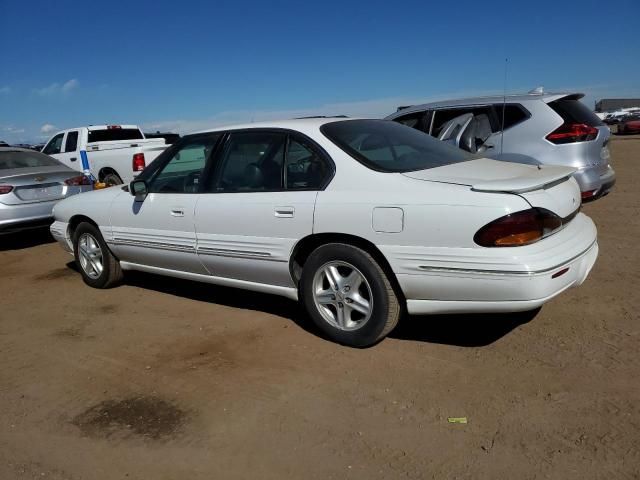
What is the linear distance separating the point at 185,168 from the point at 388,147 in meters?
1.76

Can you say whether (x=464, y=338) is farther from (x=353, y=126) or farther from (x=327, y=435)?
(x=353, y=126)

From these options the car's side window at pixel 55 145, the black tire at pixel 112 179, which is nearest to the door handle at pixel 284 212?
the black tire at pixel 112 179

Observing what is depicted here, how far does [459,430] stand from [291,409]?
89 centimetres

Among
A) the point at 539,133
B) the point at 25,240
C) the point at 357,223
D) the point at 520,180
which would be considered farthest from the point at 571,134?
the point at 25,240

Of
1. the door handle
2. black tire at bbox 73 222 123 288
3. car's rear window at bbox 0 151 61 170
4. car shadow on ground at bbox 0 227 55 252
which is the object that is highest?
car's rear window at bbox 0 151 61 170

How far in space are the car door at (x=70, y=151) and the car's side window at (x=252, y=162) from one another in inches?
354

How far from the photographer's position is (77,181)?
8.21m

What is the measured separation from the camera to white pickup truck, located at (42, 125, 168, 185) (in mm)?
10453

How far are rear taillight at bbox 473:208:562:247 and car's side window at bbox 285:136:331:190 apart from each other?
1129 mm

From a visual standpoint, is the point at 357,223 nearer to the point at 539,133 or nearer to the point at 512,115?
the point at 539,133

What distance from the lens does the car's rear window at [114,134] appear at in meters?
12.4

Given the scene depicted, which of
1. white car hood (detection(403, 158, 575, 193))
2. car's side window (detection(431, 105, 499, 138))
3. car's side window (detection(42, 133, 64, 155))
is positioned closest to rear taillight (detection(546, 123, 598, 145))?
car's side window (detection(431, 105, 499, 138))

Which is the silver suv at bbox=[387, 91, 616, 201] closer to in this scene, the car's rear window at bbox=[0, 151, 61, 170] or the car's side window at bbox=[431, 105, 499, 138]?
the car's side window at bbox=[431, 105, 499, 138]

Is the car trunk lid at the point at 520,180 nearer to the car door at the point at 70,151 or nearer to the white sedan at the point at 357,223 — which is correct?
the white sedan at the point at 357,223
